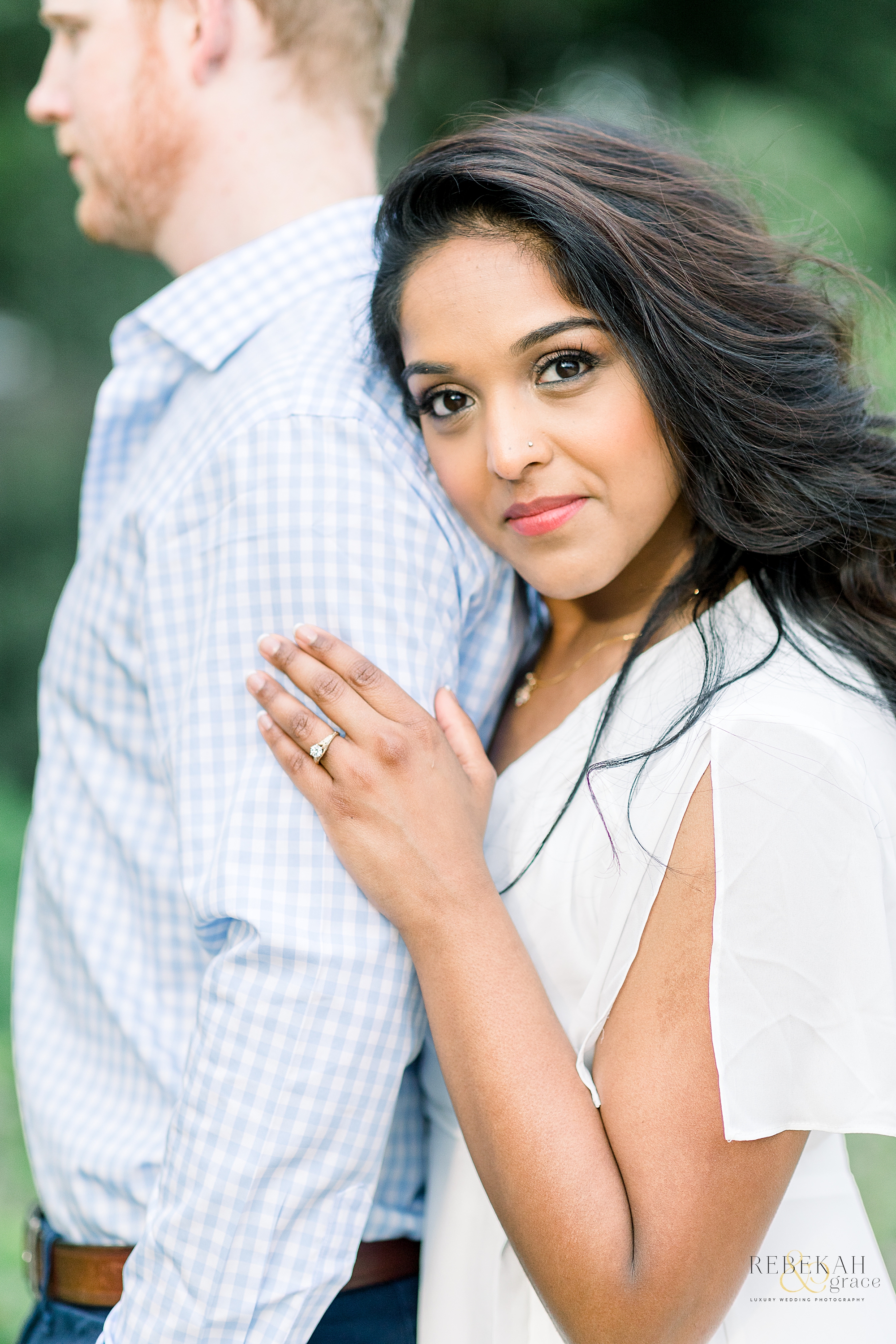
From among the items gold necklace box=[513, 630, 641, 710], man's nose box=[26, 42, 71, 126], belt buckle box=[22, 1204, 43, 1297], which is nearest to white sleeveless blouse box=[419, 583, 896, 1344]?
gold necklace box=[513, 630, 641, 710]

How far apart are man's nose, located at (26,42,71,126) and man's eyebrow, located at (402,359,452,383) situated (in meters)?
0.82

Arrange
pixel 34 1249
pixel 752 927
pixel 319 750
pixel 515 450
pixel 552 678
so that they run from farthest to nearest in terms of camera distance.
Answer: pixel 552 678
pixel 34 1249
pixel 515 450
pixel 319 750
pixel 752 927

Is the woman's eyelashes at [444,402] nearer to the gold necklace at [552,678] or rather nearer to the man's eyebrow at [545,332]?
the man's eyebrow at [545,332]

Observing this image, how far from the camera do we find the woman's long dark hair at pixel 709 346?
133 centimetres

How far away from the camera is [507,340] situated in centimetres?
132

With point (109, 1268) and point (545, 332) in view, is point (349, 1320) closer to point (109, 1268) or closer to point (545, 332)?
point (109, 1268)

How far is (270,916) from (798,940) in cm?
51

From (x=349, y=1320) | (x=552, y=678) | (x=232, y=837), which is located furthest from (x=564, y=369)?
(x=349, y=1320)

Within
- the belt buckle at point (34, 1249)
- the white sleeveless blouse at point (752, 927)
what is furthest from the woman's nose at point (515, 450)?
the belt buckle at point (34, 1249)

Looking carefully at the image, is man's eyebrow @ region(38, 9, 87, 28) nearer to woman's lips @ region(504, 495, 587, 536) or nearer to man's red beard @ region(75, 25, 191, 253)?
man's red beard @ region(75, 25, 191, 253)

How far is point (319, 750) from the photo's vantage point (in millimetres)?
1218

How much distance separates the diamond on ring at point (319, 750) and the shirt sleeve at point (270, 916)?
0.04 metres

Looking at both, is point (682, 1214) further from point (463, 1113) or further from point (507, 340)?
point (507, 340)

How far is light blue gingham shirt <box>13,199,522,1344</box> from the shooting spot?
1.14 meters
